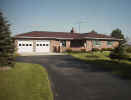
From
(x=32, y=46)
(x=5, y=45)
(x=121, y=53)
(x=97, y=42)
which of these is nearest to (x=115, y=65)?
(x=121, y=53)

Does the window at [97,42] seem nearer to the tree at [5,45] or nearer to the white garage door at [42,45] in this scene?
the white garage door at [42,45]

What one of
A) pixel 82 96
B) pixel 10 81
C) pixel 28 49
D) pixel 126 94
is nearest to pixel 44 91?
pixel 82 96

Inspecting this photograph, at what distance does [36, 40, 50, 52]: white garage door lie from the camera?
23716 millimetres

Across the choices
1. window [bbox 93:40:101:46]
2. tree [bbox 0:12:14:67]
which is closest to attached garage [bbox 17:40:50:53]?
window [bbox 93:40:101:46]

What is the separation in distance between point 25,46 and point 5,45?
14.6m

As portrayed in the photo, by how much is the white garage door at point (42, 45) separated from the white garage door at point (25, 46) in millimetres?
1503

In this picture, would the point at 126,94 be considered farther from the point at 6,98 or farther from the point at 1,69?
the point at 1,69

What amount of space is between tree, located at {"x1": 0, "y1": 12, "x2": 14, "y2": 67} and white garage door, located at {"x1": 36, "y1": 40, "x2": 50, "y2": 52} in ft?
48.0

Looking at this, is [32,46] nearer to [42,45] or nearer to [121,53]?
[42,45]

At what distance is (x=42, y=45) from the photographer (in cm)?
2403

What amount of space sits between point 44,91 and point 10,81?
257 centimetres

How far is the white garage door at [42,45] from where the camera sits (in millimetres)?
23716

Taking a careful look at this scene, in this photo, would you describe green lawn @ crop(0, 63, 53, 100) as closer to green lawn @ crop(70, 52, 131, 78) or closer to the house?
green lawn @ crop(70, 52, 131, 78)

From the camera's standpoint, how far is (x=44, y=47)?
2420 centimetres
